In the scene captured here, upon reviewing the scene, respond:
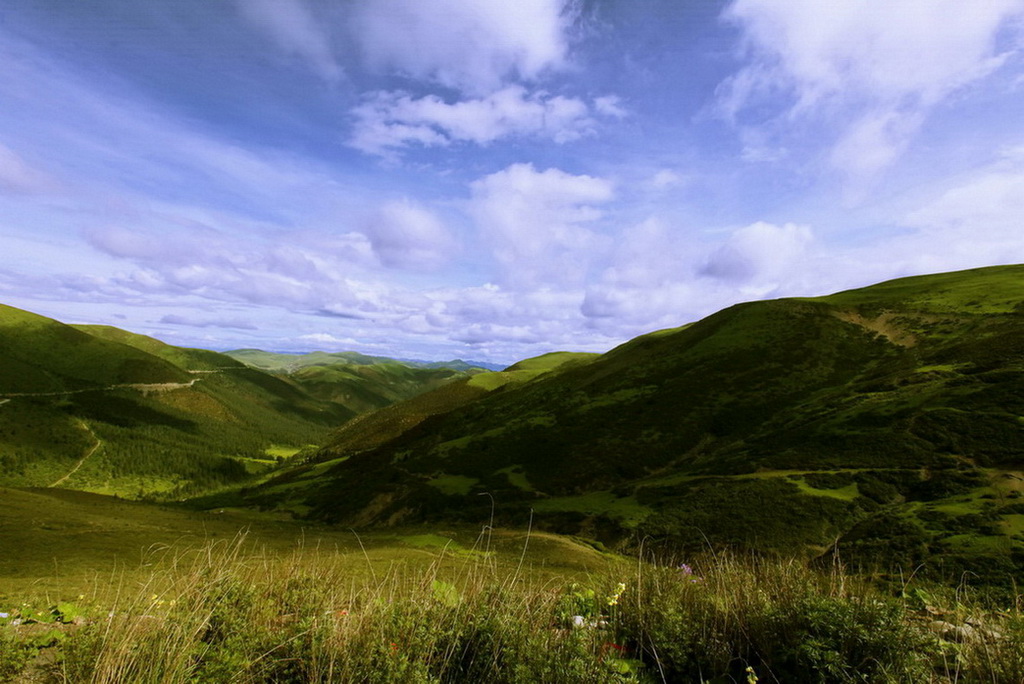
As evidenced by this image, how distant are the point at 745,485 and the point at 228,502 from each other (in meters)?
95.1

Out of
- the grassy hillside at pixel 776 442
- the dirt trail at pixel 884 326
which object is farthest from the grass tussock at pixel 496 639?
the dirt trail at pixel 884 326

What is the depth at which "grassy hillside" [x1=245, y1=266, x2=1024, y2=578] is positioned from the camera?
80.3 ft

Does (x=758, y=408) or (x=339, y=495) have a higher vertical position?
(x=758, y=408)

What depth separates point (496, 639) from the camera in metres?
4.95

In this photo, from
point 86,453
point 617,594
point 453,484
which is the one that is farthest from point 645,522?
point 86,453

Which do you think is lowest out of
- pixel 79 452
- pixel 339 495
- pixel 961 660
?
pixel 79 452

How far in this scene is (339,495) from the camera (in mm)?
65062

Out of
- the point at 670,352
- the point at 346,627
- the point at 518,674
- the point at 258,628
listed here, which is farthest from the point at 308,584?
the point at 670,352

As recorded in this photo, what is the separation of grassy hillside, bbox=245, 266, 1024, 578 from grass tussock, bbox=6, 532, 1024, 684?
17957mm

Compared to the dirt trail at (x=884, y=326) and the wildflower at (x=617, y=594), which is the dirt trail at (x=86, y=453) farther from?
the dirt trail at (x=884, y=326)

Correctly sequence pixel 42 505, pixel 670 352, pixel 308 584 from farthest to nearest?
pixel 670 352 < pixel 42 505 < pixel 308 584

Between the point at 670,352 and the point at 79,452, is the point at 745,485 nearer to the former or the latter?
the point at 670,352

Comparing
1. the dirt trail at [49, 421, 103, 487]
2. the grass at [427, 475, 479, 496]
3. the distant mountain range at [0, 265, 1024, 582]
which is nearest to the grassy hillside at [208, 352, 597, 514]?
the distant mountain range at [0, 265, 1024, 582]

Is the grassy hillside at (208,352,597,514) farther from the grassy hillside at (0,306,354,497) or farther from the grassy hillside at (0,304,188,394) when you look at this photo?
the grassy hillside at (0,304,188,394)
